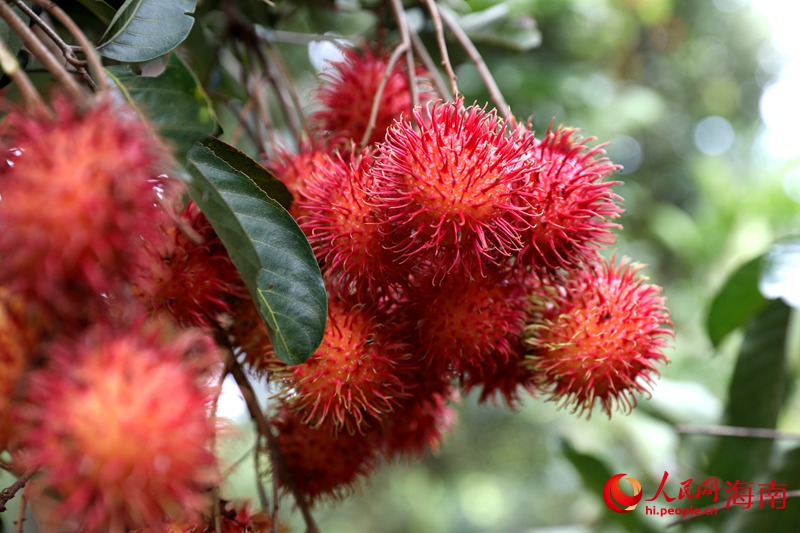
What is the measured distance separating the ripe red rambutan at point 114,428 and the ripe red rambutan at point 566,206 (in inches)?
17.5

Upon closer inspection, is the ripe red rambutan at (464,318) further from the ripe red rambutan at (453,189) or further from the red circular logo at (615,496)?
the red circular logo at (615,496)

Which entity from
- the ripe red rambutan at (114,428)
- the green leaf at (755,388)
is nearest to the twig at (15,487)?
the ripe red rambutan at (114,428)

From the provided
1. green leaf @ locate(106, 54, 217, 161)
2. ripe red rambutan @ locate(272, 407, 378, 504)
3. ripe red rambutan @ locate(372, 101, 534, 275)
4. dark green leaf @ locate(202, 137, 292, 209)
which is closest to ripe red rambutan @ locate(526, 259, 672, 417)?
ripe red rambutan @ locate(372, 101, 534, 275)

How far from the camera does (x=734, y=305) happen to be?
1370 mm

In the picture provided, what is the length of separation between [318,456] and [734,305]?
0.93 metres

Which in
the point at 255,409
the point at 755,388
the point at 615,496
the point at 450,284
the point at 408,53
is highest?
the point at 408,53

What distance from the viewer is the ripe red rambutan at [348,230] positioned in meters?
0.79

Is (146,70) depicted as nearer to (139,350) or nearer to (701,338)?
(139,350)

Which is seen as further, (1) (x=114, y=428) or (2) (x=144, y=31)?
(2) (x=144, y=31)

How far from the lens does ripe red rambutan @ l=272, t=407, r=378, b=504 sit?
0.88 m

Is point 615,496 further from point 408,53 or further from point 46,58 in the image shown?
point 46,58

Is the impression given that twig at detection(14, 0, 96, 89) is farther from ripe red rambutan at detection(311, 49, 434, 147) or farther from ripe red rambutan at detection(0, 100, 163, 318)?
ripe red rambutan at detection(311, 49, 434, 147)

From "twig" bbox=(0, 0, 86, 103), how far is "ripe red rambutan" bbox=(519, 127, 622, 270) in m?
0.46

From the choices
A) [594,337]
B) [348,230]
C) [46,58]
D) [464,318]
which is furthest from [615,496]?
[46,58]
